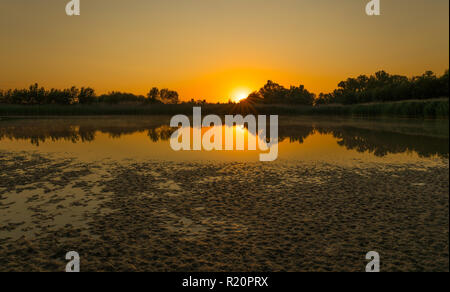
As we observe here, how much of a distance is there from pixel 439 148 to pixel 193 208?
15944mm

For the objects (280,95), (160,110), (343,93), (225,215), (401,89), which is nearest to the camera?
(225,215)

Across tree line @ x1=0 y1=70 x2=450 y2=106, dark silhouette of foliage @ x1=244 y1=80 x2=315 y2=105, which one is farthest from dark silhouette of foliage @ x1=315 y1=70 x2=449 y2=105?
dark silhouette of foliage @ x1=244 y1=80 x2=315 y2=105

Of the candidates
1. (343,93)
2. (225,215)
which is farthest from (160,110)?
(343,93)

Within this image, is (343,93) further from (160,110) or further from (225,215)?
(225,215)

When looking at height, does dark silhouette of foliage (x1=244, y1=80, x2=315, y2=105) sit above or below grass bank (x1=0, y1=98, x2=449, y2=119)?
above

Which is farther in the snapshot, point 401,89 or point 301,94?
point 301,94

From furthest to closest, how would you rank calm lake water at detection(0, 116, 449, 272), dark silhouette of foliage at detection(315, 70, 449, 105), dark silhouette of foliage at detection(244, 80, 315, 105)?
dark silhouette of foliage at detection(244, 80, 315, 105) < dark silhouette of foliage at detection(315, 70, 449, 105) < calm lake water at detection(0, 116, 449, 272)

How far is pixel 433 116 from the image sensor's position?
46312 millimetres

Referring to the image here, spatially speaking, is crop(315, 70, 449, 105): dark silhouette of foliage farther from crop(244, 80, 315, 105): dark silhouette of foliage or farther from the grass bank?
crop(244, 80, 315, 105): dark silhouette of foliage

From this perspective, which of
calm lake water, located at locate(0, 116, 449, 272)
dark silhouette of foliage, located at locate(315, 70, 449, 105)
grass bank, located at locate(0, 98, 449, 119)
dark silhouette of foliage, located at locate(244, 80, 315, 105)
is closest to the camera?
calm lake water, located at locate(0, 116, 449, 272)

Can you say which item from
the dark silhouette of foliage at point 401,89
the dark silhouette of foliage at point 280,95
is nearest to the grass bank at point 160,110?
the dark silhouette of foliage at point 401,89

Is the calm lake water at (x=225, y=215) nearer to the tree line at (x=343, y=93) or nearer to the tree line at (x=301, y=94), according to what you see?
the tree line at (x=301, y=94)

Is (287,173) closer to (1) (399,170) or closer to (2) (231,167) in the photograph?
(2) (231,167)
